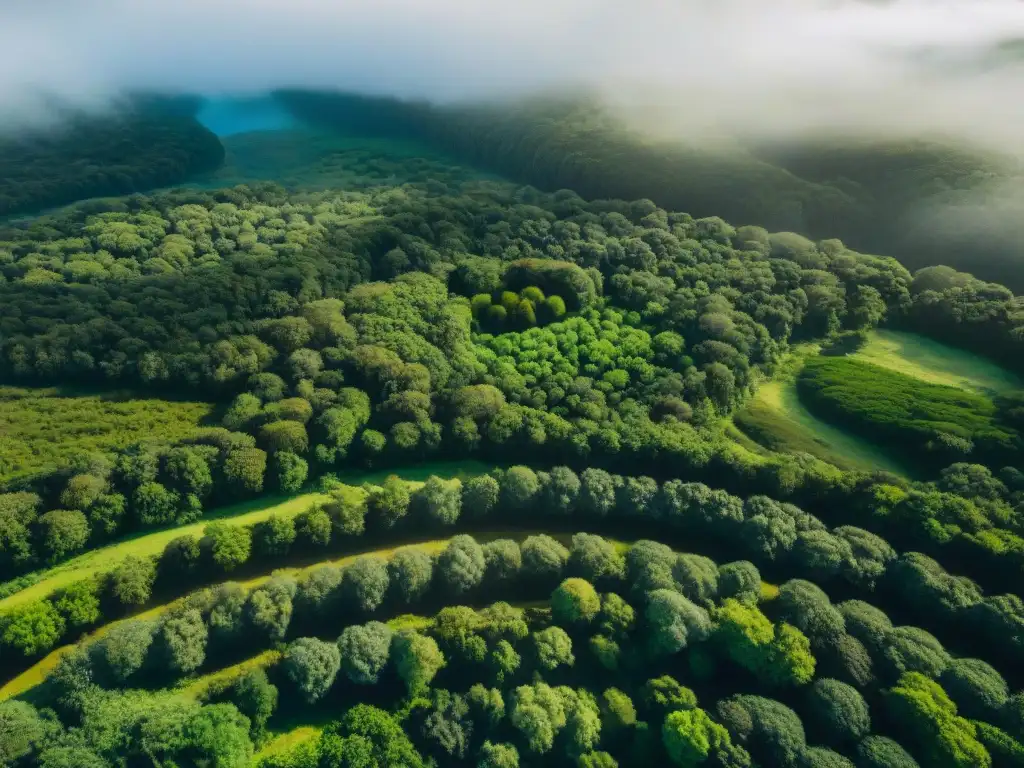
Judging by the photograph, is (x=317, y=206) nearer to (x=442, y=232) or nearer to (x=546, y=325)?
(x=442, y=232)

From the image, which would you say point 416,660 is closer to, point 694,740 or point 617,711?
point 617,711

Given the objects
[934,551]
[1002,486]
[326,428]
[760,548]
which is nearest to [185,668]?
[326,428]

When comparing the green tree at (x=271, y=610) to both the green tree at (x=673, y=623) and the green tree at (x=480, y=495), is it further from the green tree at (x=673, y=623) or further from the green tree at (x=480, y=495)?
the green tree at (x=673, y=623)

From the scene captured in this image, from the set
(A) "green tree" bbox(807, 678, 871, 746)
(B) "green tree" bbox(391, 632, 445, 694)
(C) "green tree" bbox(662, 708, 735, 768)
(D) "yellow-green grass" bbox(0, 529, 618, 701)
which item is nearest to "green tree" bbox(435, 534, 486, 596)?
(D) "yellow-green grass" bbox(0, 529, 618, 701)

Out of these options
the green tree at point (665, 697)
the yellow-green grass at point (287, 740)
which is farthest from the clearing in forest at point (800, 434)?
the yellow-green grass at point (287, 740)

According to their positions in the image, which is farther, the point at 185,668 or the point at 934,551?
the point at 934,551
